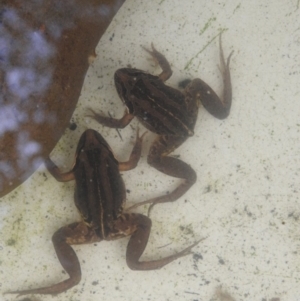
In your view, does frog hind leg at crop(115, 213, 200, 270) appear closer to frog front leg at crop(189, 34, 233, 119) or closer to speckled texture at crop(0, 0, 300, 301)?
speckled texture at crop(0, 0, 300, 301)

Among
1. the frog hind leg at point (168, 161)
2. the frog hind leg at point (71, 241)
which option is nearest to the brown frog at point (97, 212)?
the frog hind leg at point (71, 241)

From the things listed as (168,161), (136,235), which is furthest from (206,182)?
(136,235)

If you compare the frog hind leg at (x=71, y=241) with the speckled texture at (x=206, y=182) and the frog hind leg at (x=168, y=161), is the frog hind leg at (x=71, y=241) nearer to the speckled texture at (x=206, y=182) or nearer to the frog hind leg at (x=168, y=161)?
the speckled texture at (x=206, y=182)

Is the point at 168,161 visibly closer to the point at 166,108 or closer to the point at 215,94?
the point at 166,108

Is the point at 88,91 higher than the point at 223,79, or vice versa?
the point at 223,79

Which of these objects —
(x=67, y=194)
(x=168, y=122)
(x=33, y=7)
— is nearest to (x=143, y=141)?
(x=168, y=122)

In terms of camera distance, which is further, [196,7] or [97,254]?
[97,254]

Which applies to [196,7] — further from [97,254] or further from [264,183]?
[97,254]

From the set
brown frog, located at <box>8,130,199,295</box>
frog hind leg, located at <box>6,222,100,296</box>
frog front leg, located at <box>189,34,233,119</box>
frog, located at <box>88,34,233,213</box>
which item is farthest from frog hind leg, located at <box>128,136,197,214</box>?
frog hind leg, located at <box>6,222,100,296</box>
